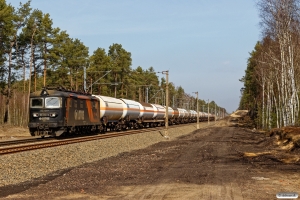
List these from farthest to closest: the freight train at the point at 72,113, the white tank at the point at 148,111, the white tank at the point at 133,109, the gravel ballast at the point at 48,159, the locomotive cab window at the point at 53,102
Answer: the white tank at the point at 148,111, the white tank at the point at 133,109, the locomotive cab window at the point at 53,102, the freight train at the point at 72,113, the gravel ballast at the point at 48,159

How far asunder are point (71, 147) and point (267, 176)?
462 inches

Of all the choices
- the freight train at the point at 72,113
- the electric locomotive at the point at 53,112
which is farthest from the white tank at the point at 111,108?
the electric locomotive at the point at 53,112

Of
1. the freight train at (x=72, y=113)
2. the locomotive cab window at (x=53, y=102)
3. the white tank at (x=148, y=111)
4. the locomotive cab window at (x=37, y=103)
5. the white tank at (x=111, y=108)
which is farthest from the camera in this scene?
the white tank at (x=148, y=111)

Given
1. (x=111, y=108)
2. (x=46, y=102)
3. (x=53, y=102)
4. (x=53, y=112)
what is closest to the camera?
(x=53, y=112)

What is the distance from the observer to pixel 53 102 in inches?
1150

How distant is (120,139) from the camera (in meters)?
30.3

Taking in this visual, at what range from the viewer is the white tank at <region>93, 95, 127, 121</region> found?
128 ft

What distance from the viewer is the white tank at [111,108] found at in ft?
128

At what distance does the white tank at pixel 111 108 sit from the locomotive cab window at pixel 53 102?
953 centimetres

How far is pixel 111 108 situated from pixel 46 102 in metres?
12.3

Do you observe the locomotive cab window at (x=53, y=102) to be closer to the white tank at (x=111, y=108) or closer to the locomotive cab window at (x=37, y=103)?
the locomotive cab window at (x=37, y=103)

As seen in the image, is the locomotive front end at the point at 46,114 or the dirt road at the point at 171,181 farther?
the locomotive front end at the point at 46,114

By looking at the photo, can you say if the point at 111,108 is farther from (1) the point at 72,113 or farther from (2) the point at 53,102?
(2) the point at 53,102

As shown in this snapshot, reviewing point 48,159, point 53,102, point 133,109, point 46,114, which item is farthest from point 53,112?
point 133,109
